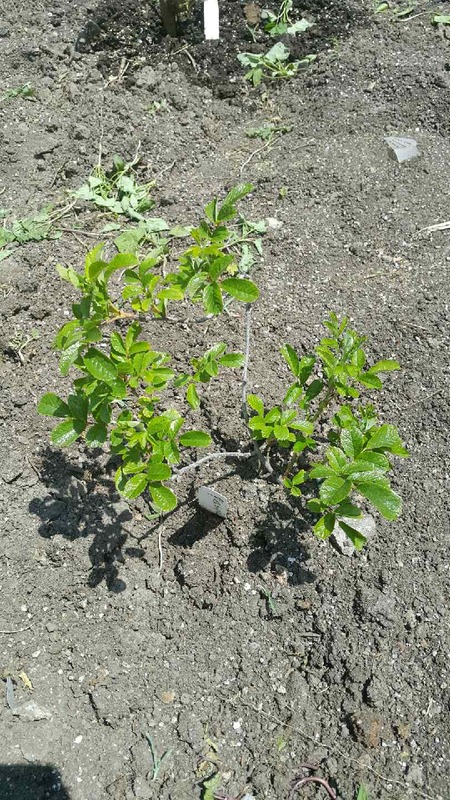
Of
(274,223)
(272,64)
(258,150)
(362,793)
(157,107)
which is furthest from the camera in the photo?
(272,64)

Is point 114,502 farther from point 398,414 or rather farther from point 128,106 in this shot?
point 128,106

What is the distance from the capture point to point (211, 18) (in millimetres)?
3566

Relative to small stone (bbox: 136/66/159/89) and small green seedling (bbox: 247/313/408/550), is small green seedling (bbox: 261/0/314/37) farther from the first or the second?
small green seedling (bbox: 247/313/408/550)

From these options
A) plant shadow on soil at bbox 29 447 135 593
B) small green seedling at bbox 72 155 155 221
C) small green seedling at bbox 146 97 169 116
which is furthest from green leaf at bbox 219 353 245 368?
small green seedling at bbox 146 97 169 116

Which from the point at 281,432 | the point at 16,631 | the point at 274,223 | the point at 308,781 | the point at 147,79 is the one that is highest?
the point at 147,79

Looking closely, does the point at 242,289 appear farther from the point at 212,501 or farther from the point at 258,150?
the point at 258,150

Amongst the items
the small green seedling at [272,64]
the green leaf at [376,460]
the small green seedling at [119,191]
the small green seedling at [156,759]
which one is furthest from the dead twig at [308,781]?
the small green seedling at [272,64]

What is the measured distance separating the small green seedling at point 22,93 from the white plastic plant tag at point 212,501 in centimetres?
254

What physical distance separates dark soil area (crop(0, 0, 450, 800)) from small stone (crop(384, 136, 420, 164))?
6 centimetres

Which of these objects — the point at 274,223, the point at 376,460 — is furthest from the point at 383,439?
the point at 274,223

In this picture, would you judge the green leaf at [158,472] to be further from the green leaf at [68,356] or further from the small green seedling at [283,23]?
the small green seedling at [283,23]

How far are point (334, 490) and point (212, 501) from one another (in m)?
0.56

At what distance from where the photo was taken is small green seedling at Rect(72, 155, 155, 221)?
300 centimetres

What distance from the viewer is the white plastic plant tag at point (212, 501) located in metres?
1.98
